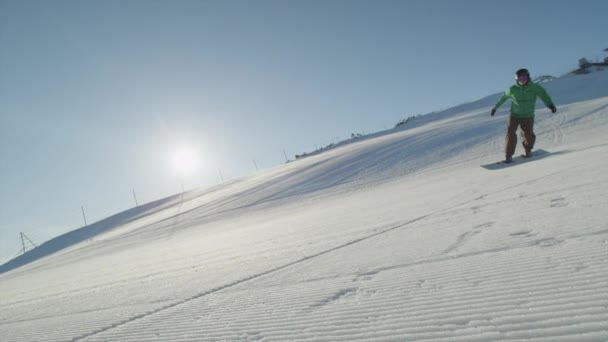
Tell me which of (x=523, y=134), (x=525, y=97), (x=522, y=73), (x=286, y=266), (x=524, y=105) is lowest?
(x=286, y=266)

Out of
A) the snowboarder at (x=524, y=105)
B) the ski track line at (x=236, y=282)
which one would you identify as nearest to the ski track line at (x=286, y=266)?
the ski track line at (x=236, y=282)

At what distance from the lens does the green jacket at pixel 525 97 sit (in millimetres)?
8828

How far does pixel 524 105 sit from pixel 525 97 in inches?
7.4

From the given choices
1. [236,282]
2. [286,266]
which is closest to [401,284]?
[286,266]

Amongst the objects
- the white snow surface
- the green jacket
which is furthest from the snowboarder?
the white snow surface

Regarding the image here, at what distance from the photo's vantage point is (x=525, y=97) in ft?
29.3

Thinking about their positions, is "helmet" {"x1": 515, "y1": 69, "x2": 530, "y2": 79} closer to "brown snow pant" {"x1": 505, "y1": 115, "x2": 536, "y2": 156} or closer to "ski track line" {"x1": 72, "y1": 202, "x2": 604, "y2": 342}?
"brown snow pant" {"x1": 505, "y1": 115, "x2": 536, "y2": 156}

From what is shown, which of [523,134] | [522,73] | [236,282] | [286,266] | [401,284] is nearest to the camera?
[401,284]

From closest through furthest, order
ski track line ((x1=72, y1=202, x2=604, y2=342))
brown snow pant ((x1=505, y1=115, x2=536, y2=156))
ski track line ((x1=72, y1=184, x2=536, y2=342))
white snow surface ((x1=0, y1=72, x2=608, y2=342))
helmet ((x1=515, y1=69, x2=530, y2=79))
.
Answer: white snow surface ((x1=0, y1=72, x2=608, y2=342)), ski track line ((x1=72, y1=202, x2=604, y2=342)), ski track line ((x1=72, y1=184, x2=536, y2=342)), helmet ((x1=515, y1=69, x2=530, y2=79)), brown snow pant ((x1=505, y1=115, x2=536, y2=156))

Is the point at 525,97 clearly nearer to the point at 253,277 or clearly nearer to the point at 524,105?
the point at 524,105

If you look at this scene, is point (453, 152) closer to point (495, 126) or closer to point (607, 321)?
point (495, 126)

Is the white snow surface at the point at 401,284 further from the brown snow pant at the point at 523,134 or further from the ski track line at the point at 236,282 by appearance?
the brown snow pant at the point at 523,134

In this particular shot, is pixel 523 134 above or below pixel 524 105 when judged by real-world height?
below

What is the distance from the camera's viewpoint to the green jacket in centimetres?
883
